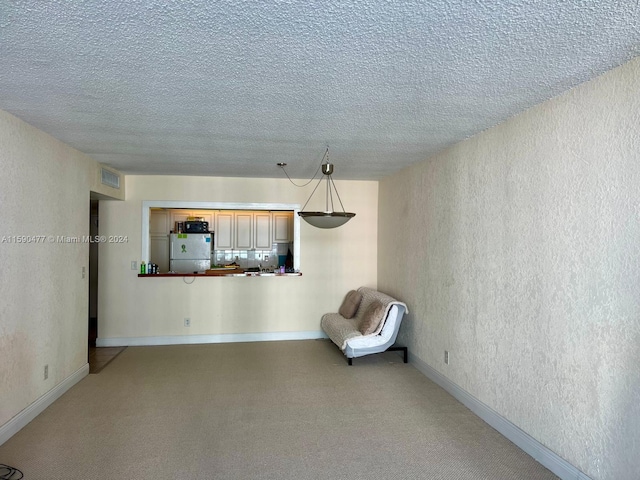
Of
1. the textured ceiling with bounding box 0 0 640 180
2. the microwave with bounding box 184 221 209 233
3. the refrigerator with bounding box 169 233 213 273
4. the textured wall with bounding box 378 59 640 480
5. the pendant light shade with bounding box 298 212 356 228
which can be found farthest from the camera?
the microwave with bounding box 184 221 209 233

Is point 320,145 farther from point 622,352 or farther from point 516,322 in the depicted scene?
point 622,352

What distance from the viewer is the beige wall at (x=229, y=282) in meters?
5.32

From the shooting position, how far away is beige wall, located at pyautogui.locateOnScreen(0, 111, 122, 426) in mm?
2809

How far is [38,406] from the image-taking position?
3211 mm

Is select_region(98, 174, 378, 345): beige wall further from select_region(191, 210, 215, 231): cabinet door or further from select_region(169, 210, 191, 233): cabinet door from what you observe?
select_region(169, 210, 191, 233): cabinet door

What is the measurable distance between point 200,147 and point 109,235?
96.4 inches

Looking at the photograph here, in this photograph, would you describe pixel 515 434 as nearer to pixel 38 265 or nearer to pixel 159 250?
pixel 38 265

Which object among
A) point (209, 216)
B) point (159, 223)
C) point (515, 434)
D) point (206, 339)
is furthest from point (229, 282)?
point (515, 434)

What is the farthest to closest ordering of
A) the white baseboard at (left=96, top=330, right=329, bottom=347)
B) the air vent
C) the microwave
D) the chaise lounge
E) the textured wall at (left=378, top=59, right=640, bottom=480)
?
the microwave, the white baseboard at (left=96, top=330, right=329, bottom=347), the air vent, the chaise lounge, the textured wall at (left=378, top=59, right=640, bottom=480)

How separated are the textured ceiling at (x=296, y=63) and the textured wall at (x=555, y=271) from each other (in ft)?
0.90

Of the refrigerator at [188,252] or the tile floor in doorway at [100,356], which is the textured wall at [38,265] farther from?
the refrigerator at [188,252]

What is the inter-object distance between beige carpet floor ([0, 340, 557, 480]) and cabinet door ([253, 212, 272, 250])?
10.6 ft

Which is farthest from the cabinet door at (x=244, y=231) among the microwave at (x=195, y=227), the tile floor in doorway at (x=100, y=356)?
the tile floor in doorway at (x=100, y=356)

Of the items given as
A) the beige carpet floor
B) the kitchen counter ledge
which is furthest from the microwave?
the beige carpet floor
